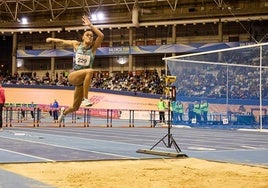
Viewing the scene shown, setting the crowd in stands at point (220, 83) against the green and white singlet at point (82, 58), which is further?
the crowd in stands at point (220, 83)

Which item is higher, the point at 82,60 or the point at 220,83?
the point at 220,83

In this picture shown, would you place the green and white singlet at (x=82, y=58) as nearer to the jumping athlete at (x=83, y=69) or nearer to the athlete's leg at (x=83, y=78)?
the jumping athlete at (x=83, y=69)

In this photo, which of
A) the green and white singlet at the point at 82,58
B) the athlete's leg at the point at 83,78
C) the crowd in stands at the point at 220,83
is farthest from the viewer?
the crowd in stands at the point at 220,83

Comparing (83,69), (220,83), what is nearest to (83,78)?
(83,69)

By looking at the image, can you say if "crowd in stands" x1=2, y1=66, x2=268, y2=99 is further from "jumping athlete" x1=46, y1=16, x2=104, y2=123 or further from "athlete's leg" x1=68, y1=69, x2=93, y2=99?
"athlete's leg" x1=68, y1=69, x2=93, y2=99

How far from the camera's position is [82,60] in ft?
32.8

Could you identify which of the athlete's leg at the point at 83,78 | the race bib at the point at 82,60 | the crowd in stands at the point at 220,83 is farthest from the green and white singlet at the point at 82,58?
the crowd in stands at the point at 220,83

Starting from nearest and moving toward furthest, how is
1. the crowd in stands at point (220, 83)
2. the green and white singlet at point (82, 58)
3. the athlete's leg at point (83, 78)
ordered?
the athlete's leg at point (83, 78)
the green and white singlet at point (82, 58)
the crowd in stands at point (220, 83)

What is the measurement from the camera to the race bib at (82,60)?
9.95 m

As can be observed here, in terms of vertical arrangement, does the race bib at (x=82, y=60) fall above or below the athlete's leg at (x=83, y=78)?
above

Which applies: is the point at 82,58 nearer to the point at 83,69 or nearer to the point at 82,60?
the point at 82,60

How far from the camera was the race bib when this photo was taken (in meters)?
9.95

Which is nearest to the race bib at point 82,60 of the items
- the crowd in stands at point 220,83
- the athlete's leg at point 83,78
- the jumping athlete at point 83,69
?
the jumping athlete at point 83,69

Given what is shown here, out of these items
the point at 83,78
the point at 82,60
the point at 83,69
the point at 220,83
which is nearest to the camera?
the point at 83,78
